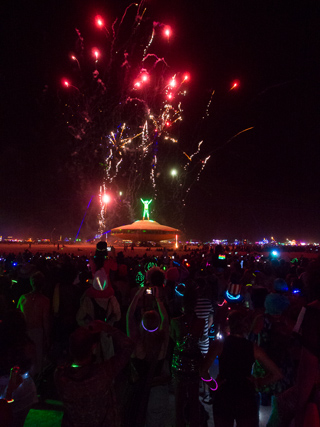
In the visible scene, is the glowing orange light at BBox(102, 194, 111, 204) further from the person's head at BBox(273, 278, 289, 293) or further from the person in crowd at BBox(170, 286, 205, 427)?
the person in crowd at BBox(170, 286, 205, 427)

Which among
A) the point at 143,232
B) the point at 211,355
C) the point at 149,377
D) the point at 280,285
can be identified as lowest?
the point at 149,377

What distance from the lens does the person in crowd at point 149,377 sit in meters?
3.30

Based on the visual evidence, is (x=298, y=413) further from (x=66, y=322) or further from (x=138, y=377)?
(x=66, y=322)

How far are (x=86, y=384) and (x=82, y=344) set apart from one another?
0.26 m

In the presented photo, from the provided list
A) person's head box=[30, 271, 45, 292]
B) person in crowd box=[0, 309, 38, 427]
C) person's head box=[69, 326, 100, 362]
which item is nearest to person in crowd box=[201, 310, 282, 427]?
person's head box=[69, 326, 100, 362]

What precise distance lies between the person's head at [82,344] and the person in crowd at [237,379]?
1.18m

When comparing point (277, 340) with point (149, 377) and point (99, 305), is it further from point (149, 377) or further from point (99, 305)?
Result: point (99, 305)

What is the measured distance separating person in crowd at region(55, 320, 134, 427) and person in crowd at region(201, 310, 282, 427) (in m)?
0.91

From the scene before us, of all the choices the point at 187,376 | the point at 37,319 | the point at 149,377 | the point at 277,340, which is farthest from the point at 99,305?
the point at 277,340

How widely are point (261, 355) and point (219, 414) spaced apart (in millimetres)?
586

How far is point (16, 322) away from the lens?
3.03 metres

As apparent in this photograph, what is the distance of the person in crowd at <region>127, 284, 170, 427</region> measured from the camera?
3297 millimetres

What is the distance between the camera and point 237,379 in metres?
2.87

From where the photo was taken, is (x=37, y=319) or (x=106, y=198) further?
(x=106, y=198)
